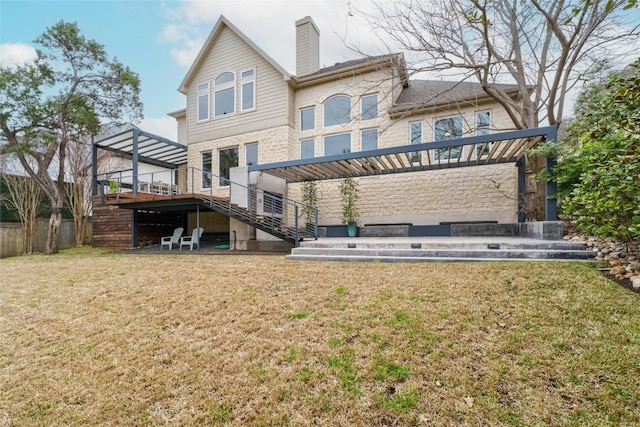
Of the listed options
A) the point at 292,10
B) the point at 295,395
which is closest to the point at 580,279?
the point at 295,395

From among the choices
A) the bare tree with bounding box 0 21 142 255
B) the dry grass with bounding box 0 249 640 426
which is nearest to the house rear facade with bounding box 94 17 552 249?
the bare tree with bounding box 0 21 142 255

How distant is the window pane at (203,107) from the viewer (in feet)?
46.3

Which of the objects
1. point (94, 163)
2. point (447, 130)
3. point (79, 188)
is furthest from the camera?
point (79, 188)

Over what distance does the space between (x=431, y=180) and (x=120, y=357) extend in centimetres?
1039

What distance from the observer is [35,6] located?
10.8 m

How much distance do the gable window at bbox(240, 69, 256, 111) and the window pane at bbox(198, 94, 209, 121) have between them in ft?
6.62

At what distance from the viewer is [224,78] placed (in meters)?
13.8

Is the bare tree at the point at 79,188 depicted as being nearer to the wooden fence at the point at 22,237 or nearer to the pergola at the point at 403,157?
the wooden fence at the point at 22,237

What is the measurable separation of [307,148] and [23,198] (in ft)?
47.4

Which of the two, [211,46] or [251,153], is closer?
[251,153]

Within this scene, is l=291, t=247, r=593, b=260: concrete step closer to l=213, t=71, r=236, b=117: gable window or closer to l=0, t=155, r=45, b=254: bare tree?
l=213, t=71, r=236, b=117: gable window

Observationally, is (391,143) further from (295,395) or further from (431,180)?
(295,395)

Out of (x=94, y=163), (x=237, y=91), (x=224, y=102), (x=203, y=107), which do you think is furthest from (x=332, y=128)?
(x=94, y=163)

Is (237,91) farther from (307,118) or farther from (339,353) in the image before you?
(339,353)
